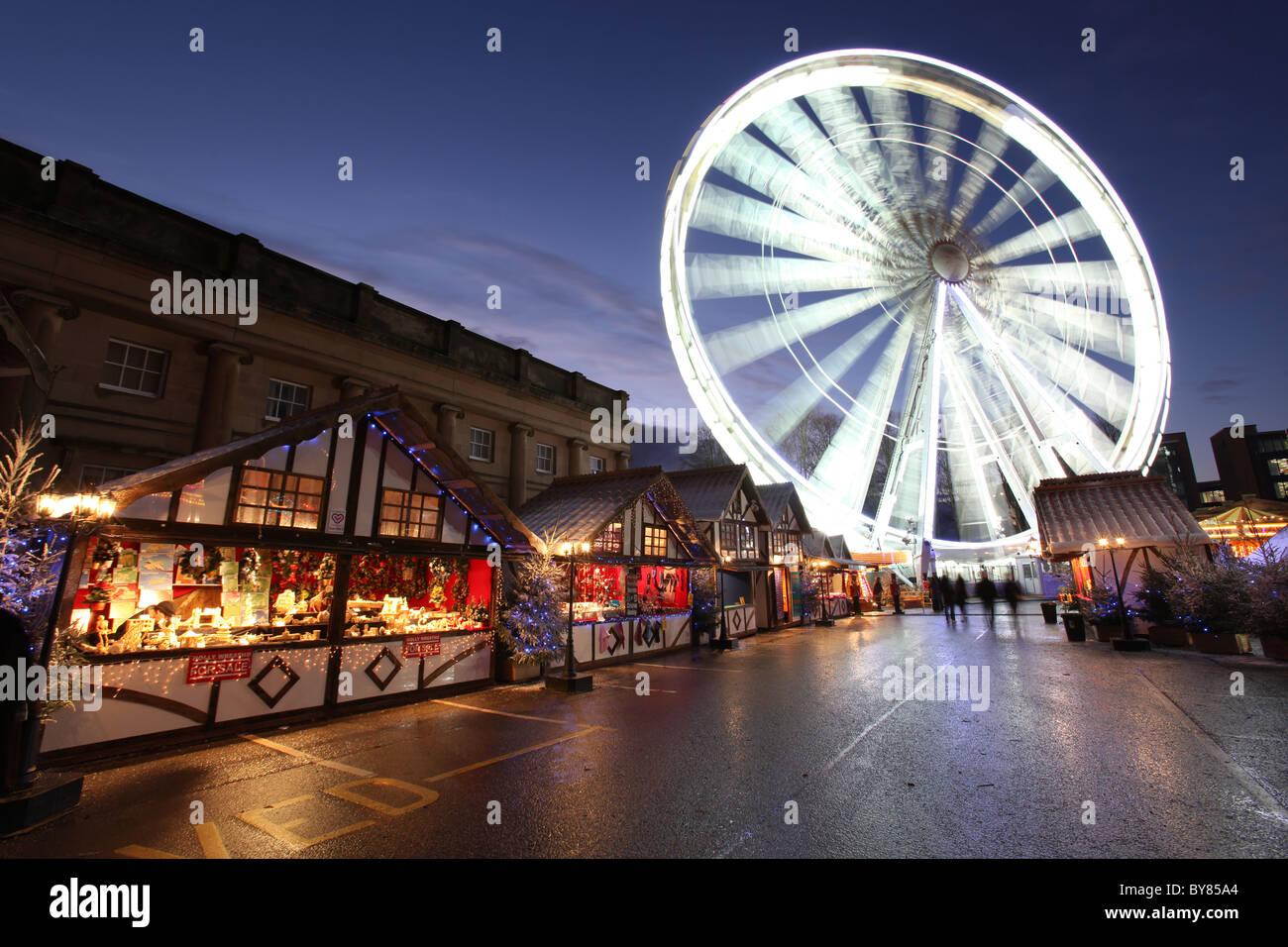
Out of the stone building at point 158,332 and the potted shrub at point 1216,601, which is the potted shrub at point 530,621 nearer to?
the stone building at point 158,332

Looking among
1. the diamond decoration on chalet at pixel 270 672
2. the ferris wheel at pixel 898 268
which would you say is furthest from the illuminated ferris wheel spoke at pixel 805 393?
the diamond decoration on chalet at pixel 270 672

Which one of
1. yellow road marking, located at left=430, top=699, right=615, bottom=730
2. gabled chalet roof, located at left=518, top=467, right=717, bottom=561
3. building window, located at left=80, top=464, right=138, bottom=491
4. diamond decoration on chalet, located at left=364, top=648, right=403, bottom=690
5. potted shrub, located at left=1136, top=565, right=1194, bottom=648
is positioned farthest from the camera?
potted shrub, located at left=1136, top=565, right=1194, bottom=648

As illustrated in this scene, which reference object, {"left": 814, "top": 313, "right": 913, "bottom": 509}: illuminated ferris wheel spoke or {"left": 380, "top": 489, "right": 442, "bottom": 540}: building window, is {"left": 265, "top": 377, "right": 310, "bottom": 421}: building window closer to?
{"left": 380, "top": 489, "right": 442, "bottom": 540}: building window

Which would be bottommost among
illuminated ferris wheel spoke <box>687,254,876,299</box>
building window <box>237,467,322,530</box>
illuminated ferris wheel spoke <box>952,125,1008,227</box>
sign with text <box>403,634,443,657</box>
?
sign with text <box>403,634,443,657</box>

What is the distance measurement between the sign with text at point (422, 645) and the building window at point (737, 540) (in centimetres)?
1339

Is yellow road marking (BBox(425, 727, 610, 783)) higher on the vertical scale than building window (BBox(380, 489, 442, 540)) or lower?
lower

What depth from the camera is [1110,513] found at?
58.8 feet

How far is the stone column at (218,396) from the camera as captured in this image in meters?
14.6

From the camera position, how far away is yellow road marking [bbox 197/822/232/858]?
13.9 ft

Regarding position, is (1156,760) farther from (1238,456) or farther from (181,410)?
(1238,456)

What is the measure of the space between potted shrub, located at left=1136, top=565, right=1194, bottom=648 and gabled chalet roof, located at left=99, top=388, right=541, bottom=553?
17.2 metres

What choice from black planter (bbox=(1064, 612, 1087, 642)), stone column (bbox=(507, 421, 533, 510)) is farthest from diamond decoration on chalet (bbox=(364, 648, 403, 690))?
black planter (bbox=(1064, 612, 1087, 642))

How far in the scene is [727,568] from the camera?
2186 centimetres
